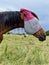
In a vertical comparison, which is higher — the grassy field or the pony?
the pony

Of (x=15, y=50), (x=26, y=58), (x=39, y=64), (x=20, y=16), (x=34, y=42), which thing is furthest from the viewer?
(x=34, y=42)

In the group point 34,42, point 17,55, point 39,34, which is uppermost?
point 39,34

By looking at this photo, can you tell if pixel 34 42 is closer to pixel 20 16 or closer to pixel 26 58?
A: pixel 26 58

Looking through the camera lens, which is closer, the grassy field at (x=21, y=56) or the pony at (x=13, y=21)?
the pony at (x=13, y=21)

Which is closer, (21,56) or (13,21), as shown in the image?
(13,21)

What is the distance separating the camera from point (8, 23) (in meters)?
4.56

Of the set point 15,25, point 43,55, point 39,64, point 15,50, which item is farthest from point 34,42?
point 15,25

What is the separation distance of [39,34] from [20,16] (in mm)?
369

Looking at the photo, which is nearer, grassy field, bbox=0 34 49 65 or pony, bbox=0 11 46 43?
pony, bbox=0 11 46 43

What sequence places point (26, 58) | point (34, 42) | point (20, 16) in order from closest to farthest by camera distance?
point (20, 16)
point (26, 58)
point (34, 42)

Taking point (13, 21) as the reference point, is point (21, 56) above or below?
below

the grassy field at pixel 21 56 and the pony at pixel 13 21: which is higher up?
the pony at pixel 13 21

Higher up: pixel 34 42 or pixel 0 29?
pixel 0 29

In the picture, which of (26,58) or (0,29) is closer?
(0,29)
